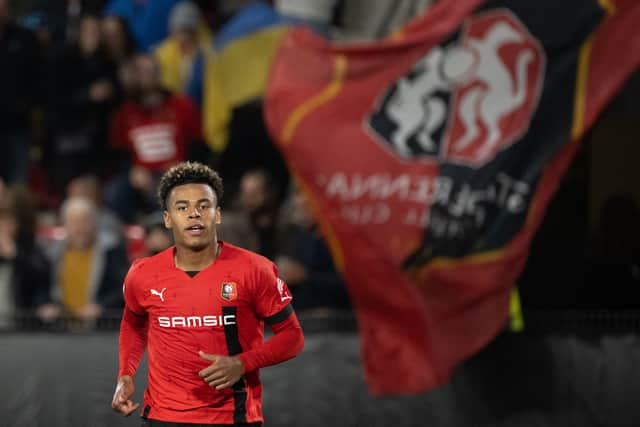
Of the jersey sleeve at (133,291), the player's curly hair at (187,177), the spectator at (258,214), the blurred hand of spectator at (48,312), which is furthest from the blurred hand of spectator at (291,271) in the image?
the player's curly hair at (187,177)

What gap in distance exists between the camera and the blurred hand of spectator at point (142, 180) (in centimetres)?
900

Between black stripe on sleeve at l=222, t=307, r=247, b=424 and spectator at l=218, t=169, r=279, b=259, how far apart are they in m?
3.02

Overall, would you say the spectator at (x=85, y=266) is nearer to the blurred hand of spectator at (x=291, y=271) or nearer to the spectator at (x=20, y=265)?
the spectator at (x=20, y=265)

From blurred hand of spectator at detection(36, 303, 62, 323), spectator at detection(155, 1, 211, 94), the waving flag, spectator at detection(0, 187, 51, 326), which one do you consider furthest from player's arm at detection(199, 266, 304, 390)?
spectator at detection(155, 1, 211, 94)

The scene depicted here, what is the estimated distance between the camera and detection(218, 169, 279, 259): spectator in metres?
7.63

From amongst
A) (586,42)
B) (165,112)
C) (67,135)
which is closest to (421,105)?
(586,42)

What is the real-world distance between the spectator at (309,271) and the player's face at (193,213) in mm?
3277

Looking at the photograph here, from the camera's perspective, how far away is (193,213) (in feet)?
13.6

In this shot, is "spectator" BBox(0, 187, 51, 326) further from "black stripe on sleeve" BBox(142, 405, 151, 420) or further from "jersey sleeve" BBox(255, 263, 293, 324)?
"jersey sleeve" BBox(255, 263, 293, 324)

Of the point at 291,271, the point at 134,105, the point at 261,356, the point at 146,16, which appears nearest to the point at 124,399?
the point at 261,356

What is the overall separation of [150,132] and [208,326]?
5.12m

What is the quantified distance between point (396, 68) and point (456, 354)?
1.62 m

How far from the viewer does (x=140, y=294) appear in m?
4.41

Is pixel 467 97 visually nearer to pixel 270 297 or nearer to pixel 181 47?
pixel 181 47
